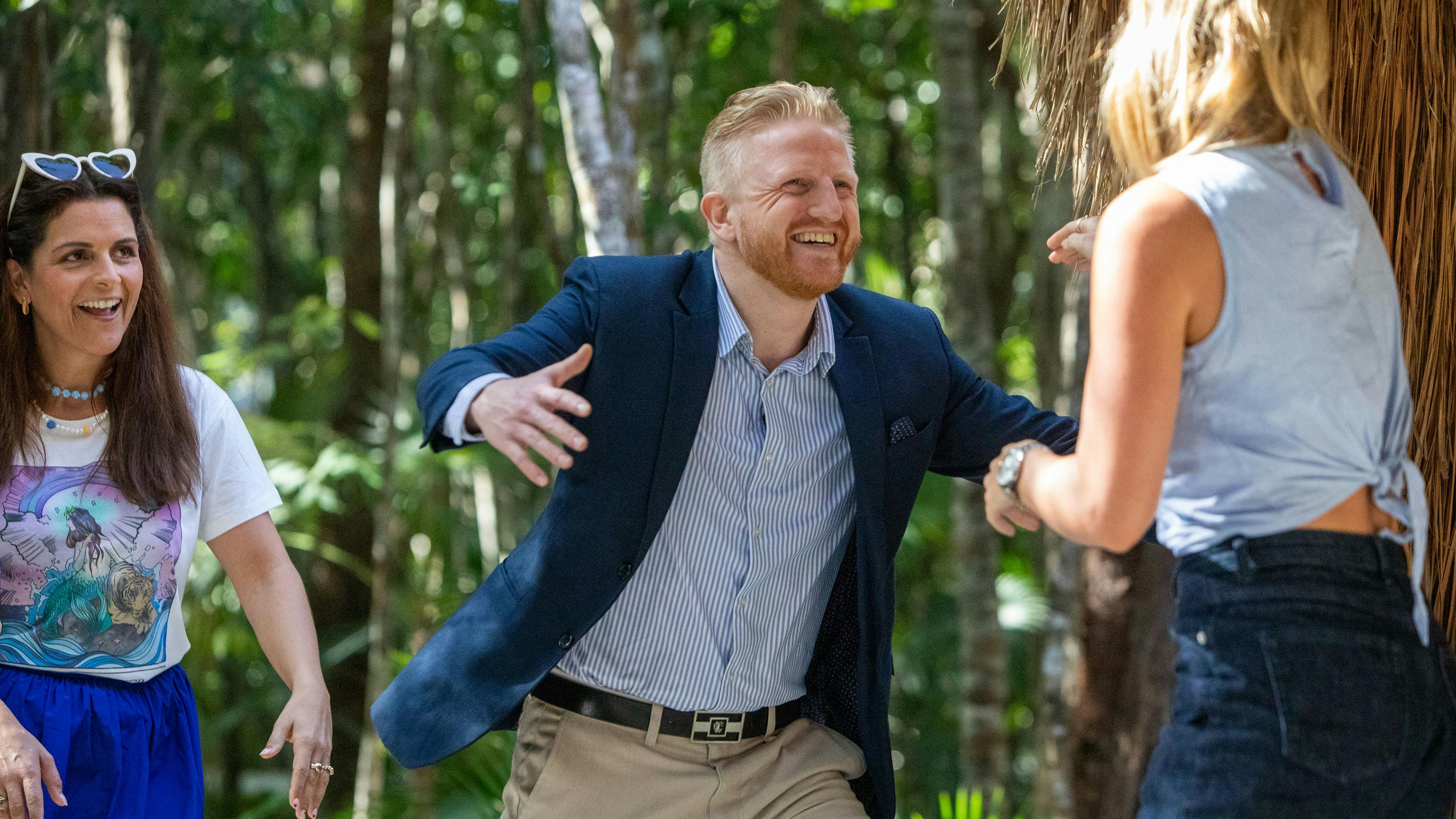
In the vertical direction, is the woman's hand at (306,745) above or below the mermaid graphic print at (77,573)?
below

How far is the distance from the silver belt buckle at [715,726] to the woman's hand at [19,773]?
47.7 inches

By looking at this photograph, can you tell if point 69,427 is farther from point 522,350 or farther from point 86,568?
point 522,350

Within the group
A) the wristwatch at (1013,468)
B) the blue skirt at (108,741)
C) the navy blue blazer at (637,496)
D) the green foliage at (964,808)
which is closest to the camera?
the wristwatch at (1013,468)

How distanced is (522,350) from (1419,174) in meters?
1.62

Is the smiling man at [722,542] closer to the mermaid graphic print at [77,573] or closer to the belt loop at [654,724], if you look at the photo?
the belt loop at [654,724]

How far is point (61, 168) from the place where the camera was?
8.91 feet

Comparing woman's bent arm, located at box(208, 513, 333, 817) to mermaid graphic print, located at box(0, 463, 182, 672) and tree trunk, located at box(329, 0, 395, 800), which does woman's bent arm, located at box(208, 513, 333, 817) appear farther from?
tree trunk, located at box(329, 0, 395, 800)

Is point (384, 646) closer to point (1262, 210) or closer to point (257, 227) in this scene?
point (1262, 210)

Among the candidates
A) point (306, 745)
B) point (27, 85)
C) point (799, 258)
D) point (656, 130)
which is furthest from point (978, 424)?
point (27, 85)

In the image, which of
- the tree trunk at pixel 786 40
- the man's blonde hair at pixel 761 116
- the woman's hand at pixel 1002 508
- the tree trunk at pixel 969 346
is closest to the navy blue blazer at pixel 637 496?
the man's blonde hair at pixel 761 116

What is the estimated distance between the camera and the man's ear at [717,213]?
2900 millimetres

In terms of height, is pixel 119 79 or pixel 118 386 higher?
pixel 119 79

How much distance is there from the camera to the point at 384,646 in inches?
259

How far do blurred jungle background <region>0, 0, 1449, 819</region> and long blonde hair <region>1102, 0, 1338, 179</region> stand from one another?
0.80 m
